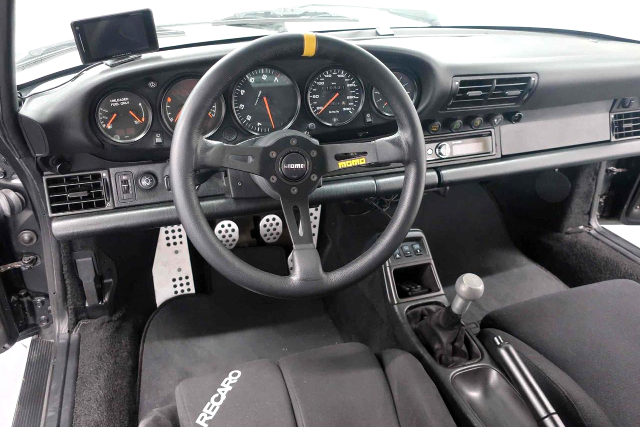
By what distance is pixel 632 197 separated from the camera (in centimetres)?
238

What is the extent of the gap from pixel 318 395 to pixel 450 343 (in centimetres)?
45

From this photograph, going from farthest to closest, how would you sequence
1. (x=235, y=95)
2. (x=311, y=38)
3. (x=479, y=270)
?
(x=479, y=270) → (x=235, y=95) → (x=311, y=38)

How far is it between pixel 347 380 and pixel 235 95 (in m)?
0.88

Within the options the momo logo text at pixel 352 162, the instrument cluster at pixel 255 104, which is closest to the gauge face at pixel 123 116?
the instrument cluster at pixel 255 104

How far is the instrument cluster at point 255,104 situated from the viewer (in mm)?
1374

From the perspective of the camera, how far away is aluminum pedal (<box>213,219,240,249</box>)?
2.09 metres

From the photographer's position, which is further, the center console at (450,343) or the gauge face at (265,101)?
the gauge face at (265,101)

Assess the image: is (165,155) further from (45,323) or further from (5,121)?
(45,323)

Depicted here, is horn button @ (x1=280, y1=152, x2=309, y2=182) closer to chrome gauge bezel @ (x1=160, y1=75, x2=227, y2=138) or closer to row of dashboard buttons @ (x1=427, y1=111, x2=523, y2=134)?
chrome gauge bezel @ (x1=160, y1=75, x2=227, y2=138)

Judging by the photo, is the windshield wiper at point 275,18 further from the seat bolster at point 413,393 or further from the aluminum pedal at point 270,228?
the seat bolster at point 413,393

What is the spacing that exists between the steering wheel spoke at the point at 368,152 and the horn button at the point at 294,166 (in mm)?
66

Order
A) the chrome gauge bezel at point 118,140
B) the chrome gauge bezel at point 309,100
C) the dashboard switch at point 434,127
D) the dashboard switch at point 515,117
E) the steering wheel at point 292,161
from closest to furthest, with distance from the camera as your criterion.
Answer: the steering wheel at point 292,161 < the chrome gauge bezel at point 118,140 < the chrome gauge bezel at point 309,100 < the dashboard switch at point 434,127 < the dashboard switch at point 515,117

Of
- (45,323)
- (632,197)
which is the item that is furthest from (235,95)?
(632,197)

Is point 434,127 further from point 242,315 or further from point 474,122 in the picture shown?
point 242,315
